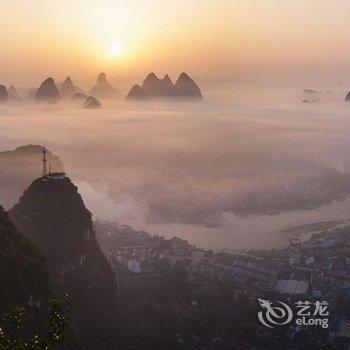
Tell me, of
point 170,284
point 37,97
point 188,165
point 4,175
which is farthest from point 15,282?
point 37,97

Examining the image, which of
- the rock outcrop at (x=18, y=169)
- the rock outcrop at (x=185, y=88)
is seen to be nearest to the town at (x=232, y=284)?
the rock outcrop at (x=18, y=169)

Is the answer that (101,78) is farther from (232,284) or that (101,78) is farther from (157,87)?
(232,284)

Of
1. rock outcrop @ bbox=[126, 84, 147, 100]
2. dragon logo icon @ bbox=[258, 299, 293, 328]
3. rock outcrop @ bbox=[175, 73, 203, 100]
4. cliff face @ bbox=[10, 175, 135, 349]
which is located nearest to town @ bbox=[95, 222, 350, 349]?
dragon logo icon @ bbox=[258, 299, 293, 328]

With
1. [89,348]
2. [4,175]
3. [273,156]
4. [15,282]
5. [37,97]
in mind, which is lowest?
[89,348]

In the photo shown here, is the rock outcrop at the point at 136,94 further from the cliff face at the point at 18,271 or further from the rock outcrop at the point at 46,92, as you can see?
the cliff face at the point at 18,271

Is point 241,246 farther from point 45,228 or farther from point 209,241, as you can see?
point 45,228

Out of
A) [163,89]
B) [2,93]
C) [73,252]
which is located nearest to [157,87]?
[163,89]
